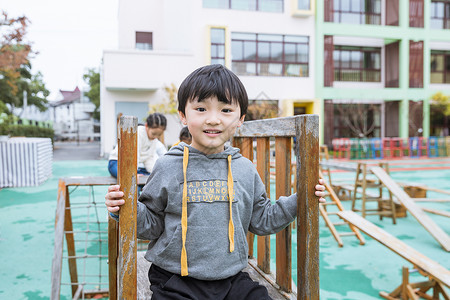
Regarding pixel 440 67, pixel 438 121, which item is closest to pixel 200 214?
pixel 440 67

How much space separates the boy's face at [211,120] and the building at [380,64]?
17.3 m

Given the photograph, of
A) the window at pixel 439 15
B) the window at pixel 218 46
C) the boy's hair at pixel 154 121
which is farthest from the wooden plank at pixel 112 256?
the window at pixel 439 15

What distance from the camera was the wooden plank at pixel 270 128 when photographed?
1590 millimetres

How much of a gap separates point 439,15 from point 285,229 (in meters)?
22.9

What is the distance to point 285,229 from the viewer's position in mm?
1772

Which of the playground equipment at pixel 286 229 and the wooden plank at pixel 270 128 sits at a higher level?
the wooden plank at pixel 270 128

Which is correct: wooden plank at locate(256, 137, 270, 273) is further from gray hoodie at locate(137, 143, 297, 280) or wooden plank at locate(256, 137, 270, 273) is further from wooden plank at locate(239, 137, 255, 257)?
gray hoodie at locate(137, 143, 297, 280)

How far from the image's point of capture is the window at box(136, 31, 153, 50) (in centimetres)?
1889

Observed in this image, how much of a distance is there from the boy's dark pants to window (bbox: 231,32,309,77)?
16296 mm

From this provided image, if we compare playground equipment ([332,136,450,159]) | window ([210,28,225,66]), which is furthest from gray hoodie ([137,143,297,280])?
window ([210,28,225,66])

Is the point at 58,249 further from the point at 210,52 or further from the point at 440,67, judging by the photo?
the point at 440,67

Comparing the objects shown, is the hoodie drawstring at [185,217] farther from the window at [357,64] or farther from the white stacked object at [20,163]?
the window at [357,64]

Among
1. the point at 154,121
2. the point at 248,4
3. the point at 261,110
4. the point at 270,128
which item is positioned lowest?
the point at 270,128

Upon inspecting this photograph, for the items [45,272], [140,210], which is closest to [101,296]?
[45,272]
